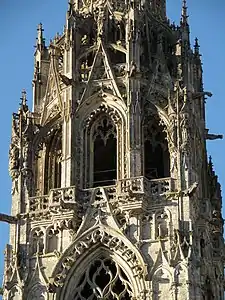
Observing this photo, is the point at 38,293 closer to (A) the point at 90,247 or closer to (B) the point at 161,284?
(A) the point at 90,247

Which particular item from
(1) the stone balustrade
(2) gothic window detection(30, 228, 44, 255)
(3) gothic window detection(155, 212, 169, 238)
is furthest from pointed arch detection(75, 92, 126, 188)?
(3) gothic window detection(155, 212, 169, 238)

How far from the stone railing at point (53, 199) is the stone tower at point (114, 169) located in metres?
0.04

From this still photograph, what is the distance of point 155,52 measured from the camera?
36.1 meters

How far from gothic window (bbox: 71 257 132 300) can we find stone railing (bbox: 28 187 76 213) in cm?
198

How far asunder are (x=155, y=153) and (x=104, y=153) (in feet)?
5.34

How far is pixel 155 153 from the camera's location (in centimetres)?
3444

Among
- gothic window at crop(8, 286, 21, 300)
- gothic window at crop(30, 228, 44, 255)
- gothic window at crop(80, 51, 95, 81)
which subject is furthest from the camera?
gothic window at crop(80, 51, 95, 81)

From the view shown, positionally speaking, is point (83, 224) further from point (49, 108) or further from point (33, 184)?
point (49, 108)

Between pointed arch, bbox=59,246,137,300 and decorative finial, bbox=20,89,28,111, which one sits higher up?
decorative finial, bbox=20,89,28,111

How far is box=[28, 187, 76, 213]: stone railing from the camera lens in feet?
105

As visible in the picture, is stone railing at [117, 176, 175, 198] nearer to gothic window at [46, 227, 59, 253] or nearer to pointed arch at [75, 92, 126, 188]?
pointed arch at [75, 92, 126, 188]

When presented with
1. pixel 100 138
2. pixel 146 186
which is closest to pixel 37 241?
pixel 146 186

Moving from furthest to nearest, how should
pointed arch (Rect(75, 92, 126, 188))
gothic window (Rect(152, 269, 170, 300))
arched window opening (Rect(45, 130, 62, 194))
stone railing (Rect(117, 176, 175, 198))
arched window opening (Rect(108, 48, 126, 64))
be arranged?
arched window opening (Rect(108, 48, 126, 64)) → arched window opening (Rect(45, 130, 62, 194)) → pointed arch (Rect(75, 92, 126, 188)) → stone railing (Rect(117, 176, 175, 198)) → gothic window (Rect(152, 269, 170, 300))

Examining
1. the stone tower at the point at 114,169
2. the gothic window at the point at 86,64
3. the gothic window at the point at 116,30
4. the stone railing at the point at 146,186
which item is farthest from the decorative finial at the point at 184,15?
the stone railing at the point at 146,186
